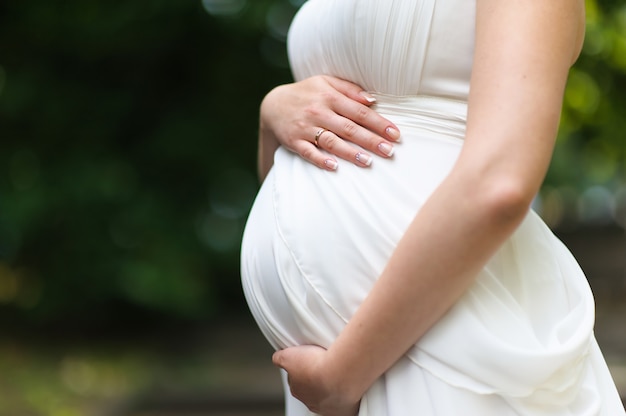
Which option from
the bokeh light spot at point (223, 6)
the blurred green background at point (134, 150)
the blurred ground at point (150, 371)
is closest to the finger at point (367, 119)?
the blurred ground at point (150, 371)

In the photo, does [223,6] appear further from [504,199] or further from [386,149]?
[504,199]

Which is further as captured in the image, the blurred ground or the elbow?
the blurred ground

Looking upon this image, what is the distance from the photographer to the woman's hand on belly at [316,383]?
116cm

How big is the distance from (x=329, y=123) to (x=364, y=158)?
0.14 meters

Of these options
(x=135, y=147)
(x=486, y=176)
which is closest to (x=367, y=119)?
(x=486, y=176)

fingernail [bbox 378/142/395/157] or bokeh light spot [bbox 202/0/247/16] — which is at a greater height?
fingernail [bbox 378/142/395/157]

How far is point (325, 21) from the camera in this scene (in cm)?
132

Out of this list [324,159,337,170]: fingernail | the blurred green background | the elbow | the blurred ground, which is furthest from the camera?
the blurred green background

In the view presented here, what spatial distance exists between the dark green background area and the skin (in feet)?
14.5

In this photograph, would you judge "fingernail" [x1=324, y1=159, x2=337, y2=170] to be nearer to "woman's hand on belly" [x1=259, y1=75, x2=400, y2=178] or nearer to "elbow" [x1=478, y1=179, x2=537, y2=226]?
"woman's hand on belly" [x1=259, y1=75, x2=400, y2=178]

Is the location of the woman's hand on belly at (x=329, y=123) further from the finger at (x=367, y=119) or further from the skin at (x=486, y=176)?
the skin at (x=486, y=176)

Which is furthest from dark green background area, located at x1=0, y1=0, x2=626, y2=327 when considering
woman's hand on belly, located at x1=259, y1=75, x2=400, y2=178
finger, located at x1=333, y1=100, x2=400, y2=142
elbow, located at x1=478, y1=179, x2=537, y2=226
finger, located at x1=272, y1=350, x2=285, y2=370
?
elbow, located at x1=478, y1=179, x2=537, y2=226

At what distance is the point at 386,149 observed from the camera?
122 centimetres

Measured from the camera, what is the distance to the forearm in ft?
3.34
